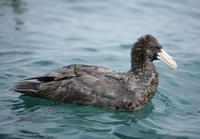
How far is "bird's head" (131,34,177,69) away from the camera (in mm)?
10984

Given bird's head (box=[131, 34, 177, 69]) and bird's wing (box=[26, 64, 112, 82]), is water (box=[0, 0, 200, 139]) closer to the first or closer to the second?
bird's wing (box=[26, 64, 112, 82])

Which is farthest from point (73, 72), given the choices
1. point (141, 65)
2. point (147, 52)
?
point (147, 52)

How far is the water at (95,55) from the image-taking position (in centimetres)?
991

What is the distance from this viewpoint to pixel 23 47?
48.0 feet

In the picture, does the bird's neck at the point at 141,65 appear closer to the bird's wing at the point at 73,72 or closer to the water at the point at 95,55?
the bird's wing at the point at 73,72

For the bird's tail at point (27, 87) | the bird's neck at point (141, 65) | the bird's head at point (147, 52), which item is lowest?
the bird's tail at point (27, 87)

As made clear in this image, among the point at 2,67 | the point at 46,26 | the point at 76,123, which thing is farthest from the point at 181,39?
the point at 76,123

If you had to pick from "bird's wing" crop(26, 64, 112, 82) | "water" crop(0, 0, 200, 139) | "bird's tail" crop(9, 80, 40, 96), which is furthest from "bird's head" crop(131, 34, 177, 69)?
"bird's tail" crop(9, 80, 40, 96)

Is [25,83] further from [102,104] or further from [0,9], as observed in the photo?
[0,9]

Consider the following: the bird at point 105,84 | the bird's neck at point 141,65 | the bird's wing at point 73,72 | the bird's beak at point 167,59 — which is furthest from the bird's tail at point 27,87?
the bird's beak at point 167,59

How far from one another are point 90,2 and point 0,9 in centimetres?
351

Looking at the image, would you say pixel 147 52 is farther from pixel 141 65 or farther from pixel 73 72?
pixel 73 72

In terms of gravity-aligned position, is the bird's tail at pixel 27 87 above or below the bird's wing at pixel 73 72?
below

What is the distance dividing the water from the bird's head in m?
0.93
